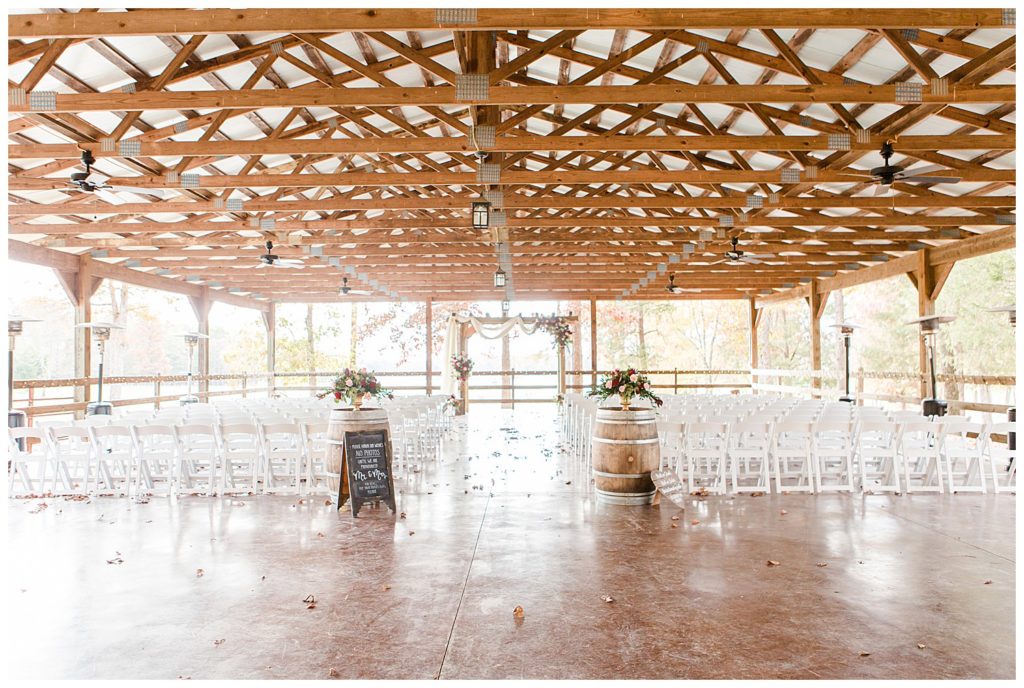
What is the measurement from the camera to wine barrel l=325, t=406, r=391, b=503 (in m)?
6.07

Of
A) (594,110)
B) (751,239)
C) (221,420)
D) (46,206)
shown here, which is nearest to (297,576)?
(221,420)

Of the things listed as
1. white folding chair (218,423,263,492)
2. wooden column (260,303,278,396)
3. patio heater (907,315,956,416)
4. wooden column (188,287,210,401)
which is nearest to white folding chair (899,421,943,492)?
patio heater (907,315,956,416)

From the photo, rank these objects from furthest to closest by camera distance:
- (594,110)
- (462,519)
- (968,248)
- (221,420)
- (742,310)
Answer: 1. (742,310)
2. (968,248)
3. (594,110)
4. (221,420)
5. (462,519)

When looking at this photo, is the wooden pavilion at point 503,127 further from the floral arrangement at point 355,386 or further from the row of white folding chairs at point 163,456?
the row of white folding chairs at point 163,456

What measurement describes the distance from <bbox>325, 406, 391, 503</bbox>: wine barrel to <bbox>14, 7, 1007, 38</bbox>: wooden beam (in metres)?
3.13

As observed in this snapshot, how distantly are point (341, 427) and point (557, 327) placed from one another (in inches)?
419

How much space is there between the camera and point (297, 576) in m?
4.18

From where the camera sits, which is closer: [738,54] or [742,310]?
[738,54]

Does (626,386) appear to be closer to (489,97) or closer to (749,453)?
(749,453)

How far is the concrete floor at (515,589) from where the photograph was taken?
3008 mm

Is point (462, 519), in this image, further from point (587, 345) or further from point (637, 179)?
point (587, 345)

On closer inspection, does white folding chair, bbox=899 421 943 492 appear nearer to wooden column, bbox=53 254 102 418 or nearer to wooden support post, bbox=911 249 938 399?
wooden support post, bbox=911 249 938 399

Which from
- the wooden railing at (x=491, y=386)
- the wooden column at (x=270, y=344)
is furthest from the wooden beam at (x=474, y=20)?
the wooden column at (x=270, y=344)

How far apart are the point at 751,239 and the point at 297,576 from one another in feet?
32.3
